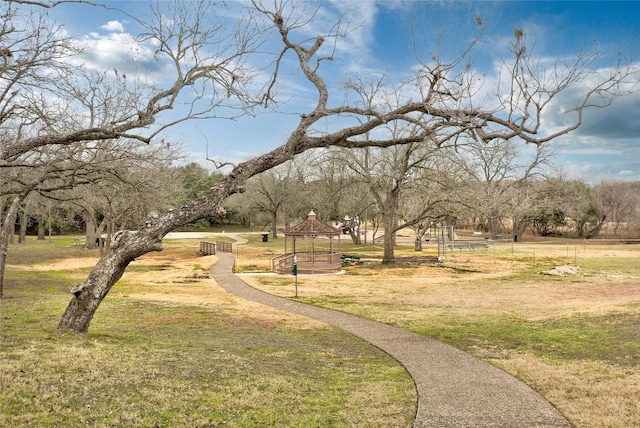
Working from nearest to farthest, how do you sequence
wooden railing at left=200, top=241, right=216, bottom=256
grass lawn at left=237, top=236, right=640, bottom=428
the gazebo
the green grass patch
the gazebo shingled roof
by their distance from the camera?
grass lawn at left=237, top=236, right=640, bottom=428 → the green grass patch → the gazebo → the gazebo shingled roof → wooden railing at left=200, top=241, right=216, bottom=256

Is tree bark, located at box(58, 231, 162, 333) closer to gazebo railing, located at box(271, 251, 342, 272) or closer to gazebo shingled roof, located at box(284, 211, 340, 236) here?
gazebo railing, located at box(271, 251, 342, 272)

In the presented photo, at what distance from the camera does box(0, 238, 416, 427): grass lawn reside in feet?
18.8

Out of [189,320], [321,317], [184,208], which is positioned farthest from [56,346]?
[321,317]

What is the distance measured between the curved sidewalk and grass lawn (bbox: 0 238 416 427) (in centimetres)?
33

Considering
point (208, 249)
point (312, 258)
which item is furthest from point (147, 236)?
point (208, 249)

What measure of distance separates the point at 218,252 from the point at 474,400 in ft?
117

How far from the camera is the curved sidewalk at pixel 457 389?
6564 millimetres

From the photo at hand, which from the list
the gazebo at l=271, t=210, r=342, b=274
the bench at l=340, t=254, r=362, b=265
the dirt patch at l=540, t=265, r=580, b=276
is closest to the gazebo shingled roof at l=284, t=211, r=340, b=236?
the gazebo at l=271, t=210, r=342, b=274

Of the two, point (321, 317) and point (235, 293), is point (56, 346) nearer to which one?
point (321, 317)

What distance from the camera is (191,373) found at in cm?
745

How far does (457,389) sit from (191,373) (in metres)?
4.23

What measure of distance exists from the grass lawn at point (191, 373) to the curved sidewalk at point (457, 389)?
0.33 m

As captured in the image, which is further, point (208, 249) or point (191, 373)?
point (208, 249)

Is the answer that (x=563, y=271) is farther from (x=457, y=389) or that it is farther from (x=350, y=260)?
(x=457, y=389)
